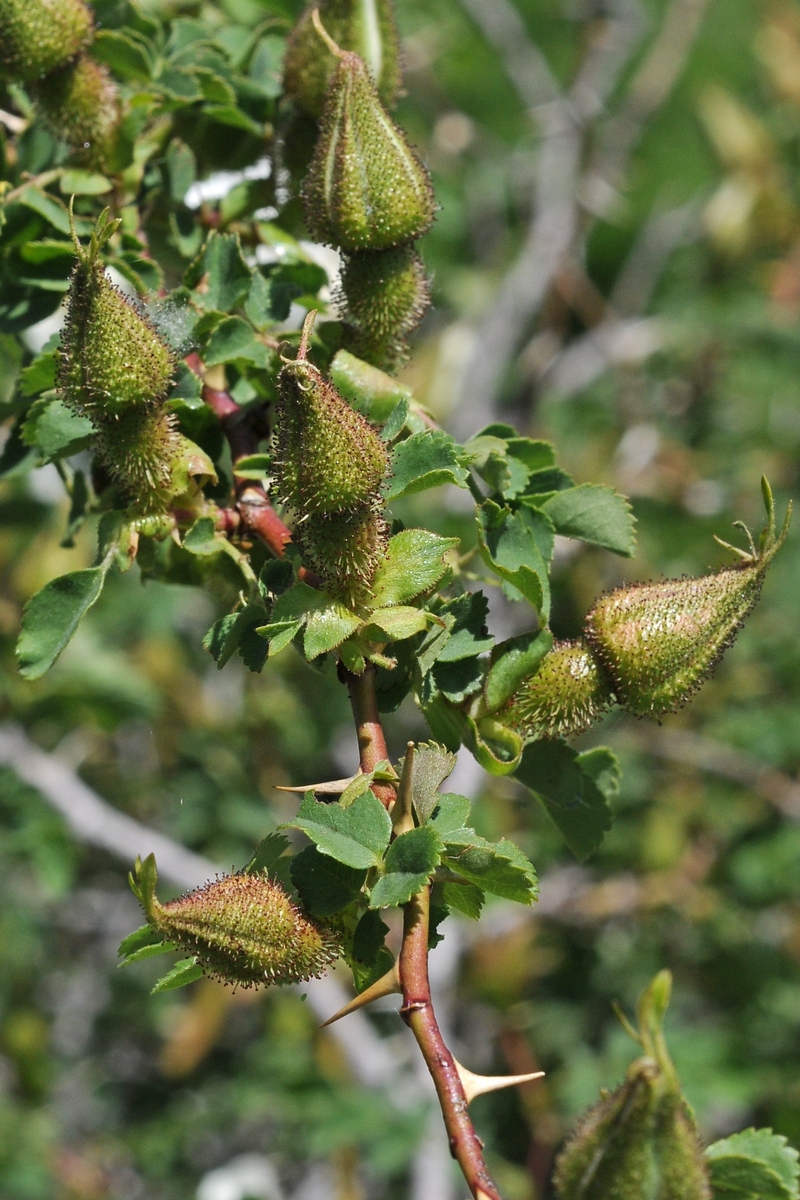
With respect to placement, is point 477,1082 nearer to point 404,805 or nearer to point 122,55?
point 404,805

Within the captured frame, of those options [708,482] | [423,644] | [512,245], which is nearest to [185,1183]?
[708,482]

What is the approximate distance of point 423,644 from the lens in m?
1.03

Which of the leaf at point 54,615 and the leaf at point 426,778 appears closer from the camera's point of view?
the leaf at point 426,778

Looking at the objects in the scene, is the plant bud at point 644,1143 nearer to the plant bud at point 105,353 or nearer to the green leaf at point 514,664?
the green leaf at point 514,664

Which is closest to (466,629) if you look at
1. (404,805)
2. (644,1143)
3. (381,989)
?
(404,805)

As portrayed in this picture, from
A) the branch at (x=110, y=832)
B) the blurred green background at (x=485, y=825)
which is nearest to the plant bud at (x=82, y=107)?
the blurred green background at (x=485, y=825)

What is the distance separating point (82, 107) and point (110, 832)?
1.87m

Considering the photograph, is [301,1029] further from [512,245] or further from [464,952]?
[512,245]

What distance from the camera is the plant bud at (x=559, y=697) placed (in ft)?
3.42

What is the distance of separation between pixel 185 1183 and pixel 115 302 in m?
3.14

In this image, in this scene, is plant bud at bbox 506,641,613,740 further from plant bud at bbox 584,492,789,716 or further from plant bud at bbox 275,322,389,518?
plant bud at bbox 275,322,389,518

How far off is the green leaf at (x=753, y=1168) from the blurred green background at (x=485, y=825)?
1.92 meters

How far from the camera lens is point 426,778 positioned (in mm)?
999

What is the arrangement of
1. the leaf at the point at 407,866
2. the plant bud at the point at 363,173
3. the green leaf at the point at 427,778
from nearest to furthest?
the leaf at the point at 407,866 → the green leaf at the point at 427,778 → the plant bud at the point at 363,173
